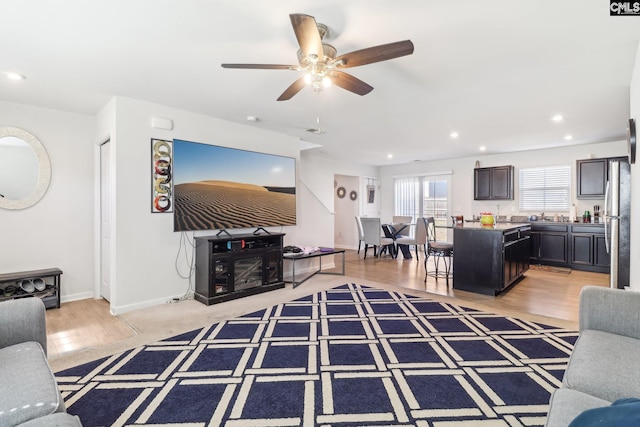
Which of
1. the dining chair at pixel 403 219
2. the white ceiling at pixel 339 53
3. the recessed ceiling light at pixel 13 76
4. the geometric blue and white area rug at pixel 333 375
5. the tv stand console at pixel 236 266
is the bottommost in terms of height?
the geometric blue and white area rug at pixel 333 375

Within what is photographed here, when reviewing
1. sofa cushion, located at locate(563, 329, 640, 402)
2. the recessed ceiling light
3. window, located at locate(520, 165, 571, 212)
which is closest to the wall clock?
sofa cushion, located at locate(563, 329, 640, 402)

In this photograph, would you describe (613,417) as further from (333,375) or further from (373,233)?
(373,233)

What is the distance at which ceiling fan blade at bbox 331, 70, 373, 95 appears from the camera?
2311mm

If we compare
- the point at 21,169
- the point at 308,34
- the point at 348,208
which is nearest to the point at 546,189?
the point at 348,208

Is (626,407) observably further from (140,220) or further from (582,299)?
(140,220)

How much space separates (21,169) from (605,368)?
17.5 feet

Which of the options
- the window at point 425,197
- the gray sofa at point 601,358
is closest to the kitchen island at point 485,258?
the gray sofa at point 601,358

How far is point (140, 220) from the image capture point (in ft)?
11.6

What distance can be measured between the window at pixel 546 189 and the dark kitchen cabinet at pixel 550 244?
2.25 ft

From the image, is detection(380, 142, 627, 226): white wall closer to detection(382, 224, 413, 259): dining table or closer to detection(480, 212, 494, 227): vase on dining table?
detection(382, 224, 413, 259): dining table

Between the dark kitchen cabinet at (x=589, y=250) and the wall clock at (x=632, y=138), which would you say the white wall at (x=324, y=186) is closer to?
the wall clock at (x=632, y=138)

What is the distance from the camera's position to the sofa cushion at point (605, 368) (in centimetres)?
116

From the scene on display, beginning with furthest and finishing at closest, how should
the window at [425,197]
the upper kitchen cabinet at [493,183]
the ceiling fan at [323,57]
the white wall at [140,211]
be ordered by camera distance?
the window at [425,197] → the upper kitchen cabinet at [493,183] → the white wall at [140,211] → the ceiling fan at [323,57]

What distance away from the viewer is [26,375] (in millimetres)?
1246
